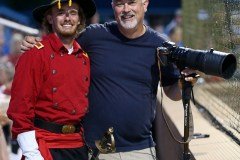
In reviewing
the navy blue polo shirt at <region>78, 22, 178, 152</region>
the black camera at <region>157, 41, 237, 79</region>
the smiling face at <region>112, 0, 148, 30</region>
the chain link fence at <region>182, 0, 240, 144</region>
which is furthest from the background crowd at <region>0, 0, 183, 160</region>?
the black camera at <region>157, 41, 237, 79</region>

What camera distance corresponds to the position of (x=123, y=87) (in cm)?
434

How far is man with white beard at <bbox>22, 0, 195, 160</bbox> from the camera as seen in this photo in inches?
171

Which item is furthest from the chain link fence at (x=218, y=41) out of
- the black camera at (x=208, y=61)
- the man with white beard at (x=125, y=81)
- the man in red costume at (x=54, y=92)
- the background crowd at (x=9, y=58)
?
the background crowd at (x=9, y=58)

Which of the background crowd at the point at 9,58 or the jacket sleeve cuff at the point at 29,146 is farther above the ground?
the jacket sleeve cuff at the point at 29,146

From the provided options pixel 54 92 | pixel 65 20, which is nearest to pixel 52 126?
pixel 54 92

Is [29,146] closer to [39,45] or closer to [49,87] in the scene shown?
[49,87]

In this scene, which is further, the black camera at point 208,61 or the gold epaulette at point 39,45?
the gold epaulette at point 39,45

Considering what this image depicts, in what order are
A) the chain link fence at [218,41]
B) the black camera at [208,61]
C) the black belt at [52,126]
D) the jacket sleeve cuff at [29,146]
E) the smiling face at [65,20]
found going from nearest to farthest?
the black camera at [208,61]
the jacket sleeve cuff at [29,146]
the black belt at [52,126]
the smiling face at [65,20]
the chain link fence at [218,41]

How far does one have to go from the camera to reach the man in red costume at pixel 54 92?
4.04 metres

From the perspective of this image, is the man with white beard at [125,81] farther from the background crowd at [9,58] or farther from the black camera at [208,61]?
the background crowd at [9,58]

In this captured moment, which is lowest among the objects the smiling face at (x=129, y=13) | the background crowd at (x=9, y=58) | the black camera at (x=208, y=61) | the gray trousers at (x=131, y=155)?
the background crowd at (x=9, y=58)

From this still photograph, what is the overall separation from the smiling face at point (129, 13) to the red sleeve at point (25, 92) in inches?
24.9

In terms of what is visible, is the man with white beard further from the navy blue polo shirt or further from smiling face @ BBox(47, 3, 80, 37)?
smiling face @ BBox(47, 3, 80, 37)

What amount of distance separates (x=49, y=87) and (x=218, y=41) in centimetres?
174
